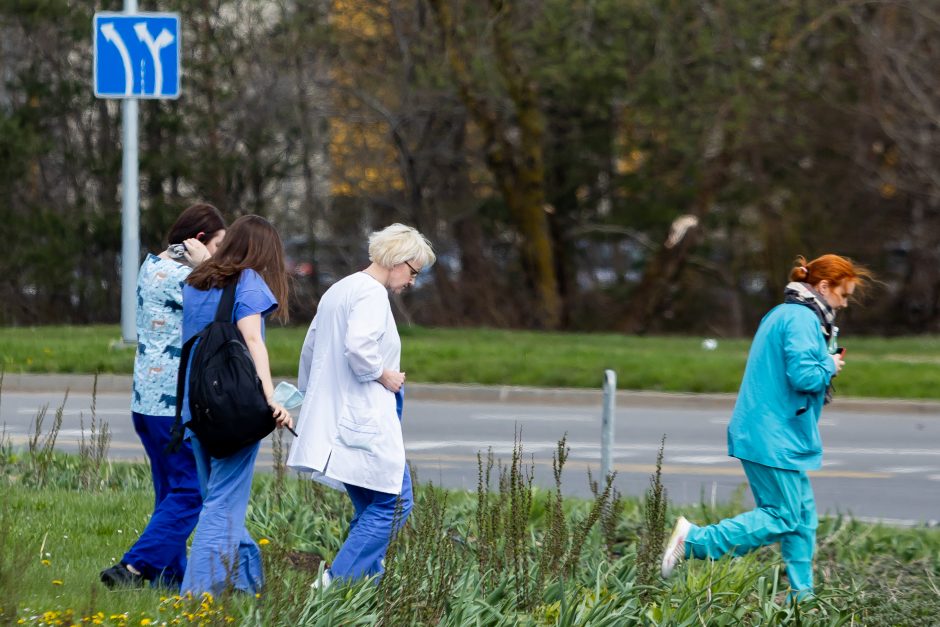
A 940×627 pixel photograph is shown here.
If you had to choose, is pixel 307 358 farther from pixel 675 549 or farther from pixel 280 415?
pixel 675 549

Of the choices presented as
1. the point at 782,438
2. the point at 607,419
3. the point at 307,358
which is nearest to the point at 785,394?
the point at 782,438

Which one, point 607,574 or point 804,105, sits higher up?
point 804,105

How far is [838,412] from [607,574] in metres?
9.90

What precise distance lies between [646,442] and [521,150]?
12.4m

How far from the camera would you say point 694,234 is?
2478 cm

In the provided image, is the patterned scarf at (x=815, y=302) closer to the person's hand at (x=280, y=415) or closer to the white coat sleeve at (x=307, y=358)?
the white coat sleeve at (x=307, y=358)

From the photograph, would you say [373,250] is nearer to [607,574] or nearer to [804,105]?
[607,574]

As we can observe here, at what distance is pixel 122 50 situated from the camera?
49.9ft

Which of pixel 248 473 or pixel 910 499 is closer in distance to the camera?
pixel 248 473

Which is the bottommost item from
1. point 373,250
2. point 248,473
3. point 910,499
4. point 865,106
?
point 910,499

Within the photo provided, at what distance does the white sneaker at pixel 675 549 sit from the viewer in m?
6.14

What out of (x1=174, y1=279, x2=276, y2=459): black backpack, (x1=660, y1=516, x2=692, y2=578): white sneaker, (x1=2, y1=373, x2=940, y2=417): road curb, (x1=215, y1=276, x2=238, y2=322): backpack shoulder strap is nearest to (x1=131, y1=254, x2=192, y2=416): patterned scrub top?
(x1=215, y1=276, x2=238, y2=322): backpack shoulder strap

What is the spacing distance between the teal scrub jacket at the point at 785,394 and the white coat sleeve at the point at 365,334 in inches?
67.1

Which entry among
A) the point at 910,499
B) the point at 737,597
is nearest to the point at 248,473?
the point at 737,597
